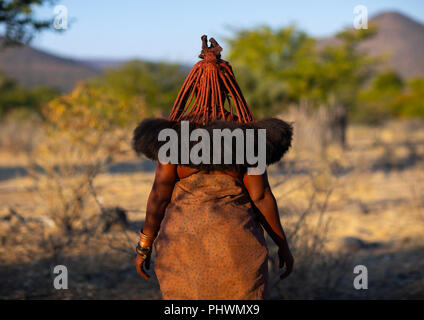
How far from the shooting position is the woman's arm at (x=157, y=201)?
1.89 m

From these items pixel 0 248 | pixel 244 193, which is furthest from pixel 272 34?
pixel 244 193

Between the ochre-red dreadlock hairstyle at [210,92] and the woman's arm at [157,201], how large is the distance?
0.25 metres

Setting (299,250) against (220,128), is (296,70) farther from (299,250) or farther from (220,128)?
→ (220,128)

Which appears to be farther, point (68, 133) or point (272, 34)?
point (272, 34)

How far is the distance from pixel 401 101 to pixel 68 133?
26.6 metres

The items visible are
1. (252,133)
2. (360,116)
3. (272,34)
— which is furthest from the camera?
→ (360,116)

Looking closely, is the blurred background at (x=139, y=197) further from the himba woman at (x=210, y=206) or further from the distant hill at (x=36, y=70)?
the distant hill at (x=36, y=70)

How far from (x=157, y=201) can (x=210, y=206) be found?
0.83 ft

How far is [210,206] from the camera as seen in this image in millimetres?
1848

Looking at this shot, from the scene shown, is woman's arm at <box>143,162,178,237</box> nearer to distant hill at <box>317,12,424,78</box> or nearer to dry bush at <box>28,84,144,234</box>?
dry bush at <box>28,84,144,234</box>

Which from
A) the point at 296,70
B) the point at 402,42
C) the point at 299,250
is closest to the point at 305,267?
the point at 299,250

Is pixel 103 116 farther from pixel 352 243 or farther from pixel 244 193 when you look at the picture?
pixel 244 193

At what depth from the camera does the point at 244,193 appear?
6.33 ft

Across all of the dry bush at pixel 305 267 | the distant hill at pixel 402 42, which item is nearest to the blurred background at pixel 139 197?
the dry bush at pixel 305 267
